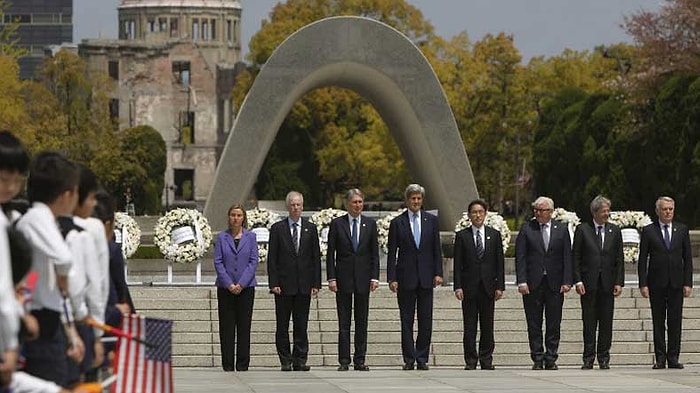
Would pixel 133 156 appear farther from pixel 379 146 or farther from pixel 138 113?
pixel 138 113

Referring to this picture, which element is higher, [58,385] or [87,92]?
[87,92]

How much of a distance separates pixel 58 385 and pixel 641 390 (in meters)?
7.57

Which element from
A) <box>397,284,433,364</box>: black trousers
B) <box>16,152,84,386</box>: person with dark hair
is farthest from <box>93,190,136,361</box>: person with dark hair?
<box>397,284,433,364</box>: black trousers

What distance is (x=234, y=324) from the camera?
17859 mm

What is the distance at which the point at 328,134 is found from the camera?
75.6 metres

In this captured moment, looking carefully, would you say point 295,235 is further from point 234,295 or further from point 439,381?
point 439,381

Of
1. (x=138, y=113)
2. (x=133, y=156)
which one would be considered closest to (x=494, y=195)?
(x=133, y=156)

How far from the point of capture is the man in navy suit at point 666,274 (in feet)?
60.2

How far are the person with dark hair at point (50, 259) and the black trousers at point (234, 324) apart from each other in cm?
881

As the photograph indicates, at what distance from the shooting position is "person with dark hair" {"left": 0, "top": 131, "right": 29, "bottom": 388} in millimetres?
7555

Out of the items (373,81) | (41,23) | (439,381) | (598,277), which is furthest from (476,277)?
(41,23)

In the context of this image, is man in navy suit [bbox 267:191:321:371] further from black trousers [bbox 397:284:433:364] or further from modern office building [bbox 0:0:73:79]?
modern office building [bbox 0:0:73:79]

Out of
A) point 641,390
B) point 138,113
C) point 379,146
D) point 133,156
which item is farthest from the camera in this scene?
point 138,113

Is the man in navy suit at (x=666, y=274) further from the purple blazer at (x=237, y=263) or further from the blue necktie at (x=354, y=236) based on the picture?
the purple blazer at (x=237, y=263)
